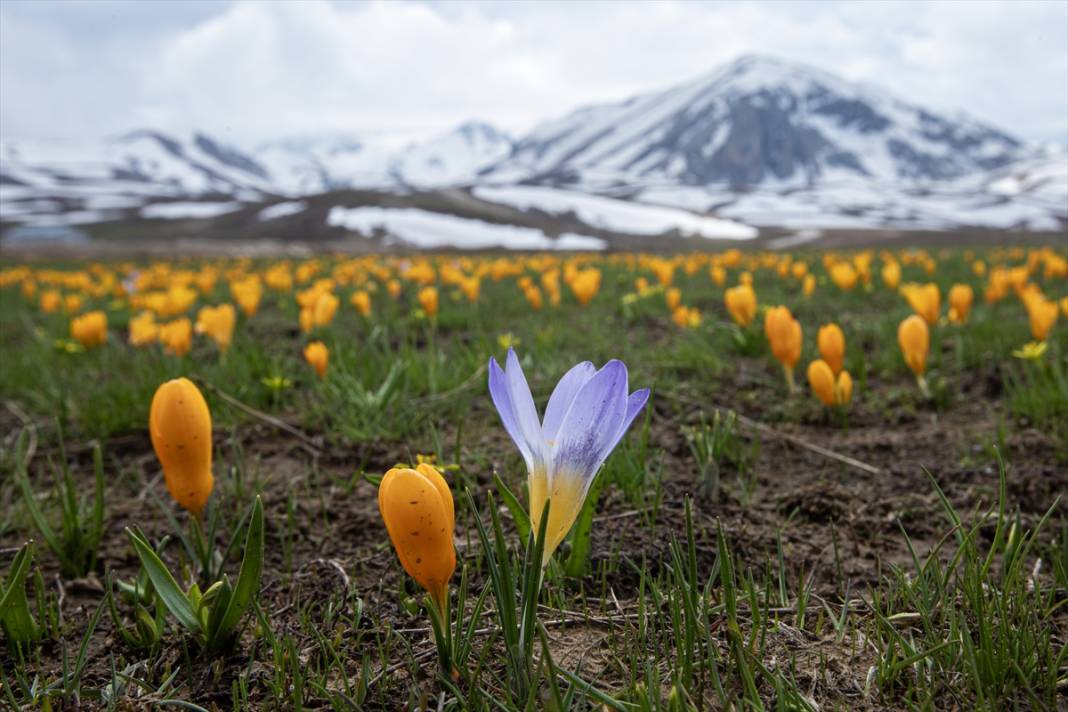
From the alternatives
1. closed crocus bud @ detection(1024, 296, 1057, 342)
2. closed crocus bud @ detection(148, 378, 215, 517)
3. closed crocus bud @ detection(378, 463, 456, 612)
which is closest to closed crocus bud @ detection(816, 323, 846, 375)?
closed crocus bud @ detection(1024, 296, 1057, 342)

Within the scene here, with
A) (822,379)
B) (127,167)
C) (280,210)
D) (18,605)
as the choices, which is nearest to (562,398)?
(18,605)

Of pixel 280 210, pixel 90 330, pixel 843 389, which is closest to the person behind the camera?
pixel 843 389

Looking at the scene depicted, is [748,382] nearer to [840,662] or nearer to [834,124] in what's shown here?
[840,662]

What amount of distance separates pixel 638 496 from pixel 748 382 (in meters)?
1.49

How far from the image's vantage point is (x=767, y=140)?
128 metres

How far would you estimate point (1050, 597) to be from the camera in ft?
3.57

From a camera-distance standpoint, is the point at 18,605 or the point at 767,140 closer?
the point at 18,605

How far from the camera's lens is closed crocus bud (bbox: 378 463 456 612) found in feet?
2.77

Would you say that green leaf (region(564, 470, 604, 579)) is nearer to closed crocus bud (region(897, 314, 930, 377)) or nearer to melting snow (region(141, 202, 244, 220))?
closed crocus bud (region(897, 314, 930, 377))

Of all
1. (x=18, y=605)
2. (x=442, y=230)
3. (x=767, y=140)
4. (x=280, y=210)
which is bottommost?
(x=18, y=605)

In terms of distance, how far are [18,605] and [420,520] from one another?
759 mm

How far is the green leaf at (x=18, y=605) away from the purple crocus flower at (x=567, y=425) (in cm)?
74

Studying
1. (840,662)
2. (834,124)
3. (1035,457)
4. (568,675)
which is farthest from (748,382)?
(834,124)

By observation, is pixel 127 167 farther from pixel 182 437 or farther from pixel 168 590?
pixel 168 590
